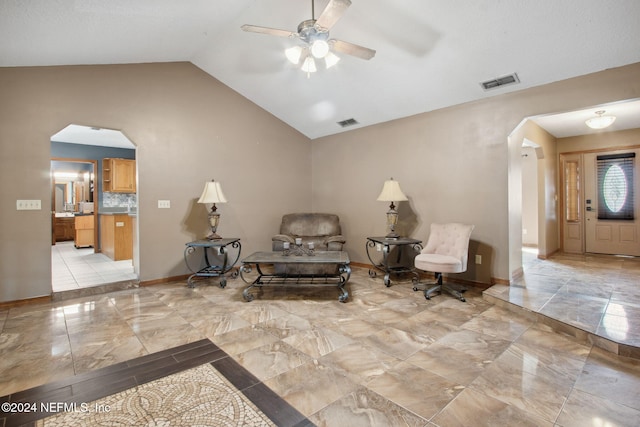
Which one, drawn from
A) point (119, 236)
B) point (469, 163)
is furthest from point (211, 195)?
point (469, 163)

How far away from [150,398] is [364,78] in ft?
13.7

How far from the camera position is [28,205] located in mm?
3508

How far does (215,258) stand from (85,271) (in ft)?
7.10

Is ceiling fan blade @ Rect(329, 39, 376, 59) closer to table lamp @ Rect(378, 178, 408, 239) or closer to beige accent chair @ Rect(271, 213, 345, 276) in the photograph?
table lamp @ Rect(378, 178, 408, 239)

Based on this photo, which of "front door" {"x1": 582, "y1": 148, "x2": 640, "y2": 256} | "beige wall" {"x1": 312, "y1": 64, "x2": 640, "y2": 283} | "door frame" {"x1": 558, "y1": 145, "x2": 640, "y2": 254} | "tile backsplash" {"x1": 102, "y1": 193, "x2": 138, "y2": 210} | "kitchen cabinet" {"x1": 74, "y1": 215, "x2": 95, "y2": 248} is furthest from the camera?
"kitchen cabinet" {"x1": 74, "y1": 215, "x2": 95, "y2": 248}

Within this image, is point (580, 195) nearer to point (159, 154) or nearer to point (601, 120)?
point (601, 120)

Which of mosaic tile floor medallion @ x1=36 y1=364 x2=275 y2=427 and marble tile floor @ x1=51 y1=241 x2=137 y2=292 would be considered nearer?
mosaic tile floor medallion @ x1=36 y1=364 x2=275 y2=427

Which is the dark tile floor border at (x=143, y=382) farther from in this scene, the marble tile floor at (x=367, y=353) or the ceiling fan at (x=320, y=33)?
the ceiling fan at (x=320, y=33)

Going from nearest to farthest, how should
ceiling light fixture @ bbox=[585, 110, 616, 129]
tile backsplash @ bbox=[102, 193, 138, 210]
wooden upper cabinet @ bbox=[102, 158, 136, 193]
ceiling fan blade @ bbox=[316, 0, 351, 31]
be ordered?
1. ceiling fan blade @ bbox=[316, 0, 351, 31]
2. ceiling light fixture @ bbox=[585, 110, 616, 129]
3. wooden upper cabinet @ bbox=[102, 158, 136, 193]
4. tile backsplash @ bbox=[102, 193, 138, 210]

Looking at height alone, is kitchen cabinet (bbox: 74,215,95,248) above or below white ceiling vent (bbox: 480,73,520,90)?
below

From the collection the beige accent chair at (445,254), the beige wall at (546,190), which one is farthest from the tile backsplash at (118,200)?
the beige wall at (546,190)

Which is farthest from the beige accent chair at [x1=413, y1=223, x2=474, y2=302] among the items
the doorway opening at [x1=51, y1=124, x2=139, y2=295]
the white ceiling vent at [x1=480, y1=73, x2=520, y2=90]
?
the doorway opening at [x1=51, y1=124, x2=139, y2=295]

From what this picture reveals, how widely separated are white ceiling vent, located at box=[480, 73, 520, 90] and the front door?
4.14 metres

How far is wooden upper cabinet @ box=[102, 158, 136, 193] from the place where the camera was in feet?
23.1
